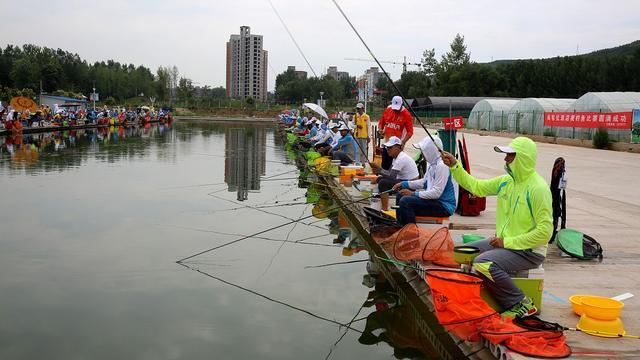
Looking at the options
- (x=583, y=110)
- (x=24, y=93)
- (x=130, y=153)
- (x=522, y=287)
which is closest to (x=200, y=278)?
(x=522, y=287)

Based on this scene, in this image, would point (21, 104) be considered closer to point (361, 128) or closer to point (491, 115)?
point (361, 128)

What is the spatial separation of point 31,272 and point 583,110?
28191mm

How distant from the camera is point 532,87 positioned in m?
73.0

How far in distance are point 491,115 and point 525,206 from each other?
3746 centimetres

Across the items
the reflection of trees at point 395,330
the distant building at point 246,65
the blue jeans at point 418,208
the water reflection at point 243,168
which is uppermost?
the distant building at point 246,65

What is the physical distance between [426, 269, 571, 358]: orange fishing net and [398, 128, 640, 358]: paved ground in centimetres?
23

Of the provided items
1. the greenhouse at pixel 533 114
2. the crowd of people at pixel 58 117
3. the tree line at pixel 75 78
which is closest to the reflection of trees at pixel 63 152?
the crowd of people at pixel 58 117

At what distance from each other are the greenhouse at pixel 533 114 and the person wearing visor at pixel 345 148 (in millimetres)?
19164

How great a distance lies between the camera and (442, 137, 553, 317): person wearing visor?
4.68 meters

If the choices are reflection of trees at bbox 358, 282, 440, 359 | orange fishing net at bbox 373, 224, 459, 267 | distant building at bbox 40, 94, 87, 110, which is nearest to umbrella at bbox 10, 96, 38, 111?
distant building at bbox 40, 94, 87, 110

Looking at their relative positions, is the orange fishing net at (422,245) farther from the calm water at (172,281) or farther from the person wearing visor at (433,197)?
the calm water at (172,281)

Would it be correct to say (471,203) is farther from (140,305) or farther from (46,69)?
(46,69)

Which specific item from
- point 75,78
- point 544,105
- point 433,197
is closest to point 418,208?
point 433,197

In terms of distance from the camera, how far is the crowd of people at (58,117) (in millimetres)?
32381
